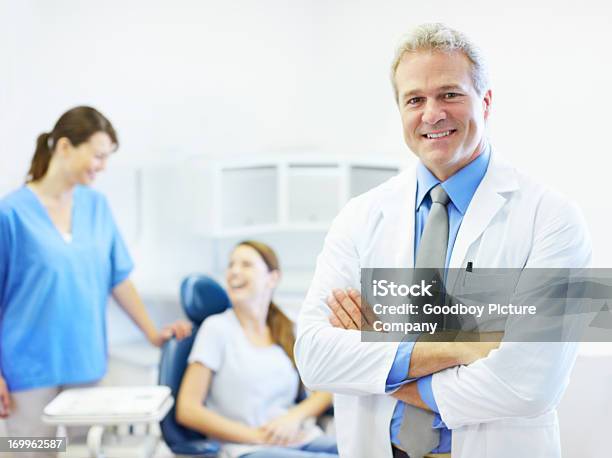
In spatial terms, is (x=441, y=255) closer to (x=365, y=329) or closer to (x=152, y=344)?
(x=365, y=329)

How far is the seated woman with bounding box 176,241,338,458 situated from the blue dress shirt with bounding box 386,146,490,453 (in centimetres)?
82

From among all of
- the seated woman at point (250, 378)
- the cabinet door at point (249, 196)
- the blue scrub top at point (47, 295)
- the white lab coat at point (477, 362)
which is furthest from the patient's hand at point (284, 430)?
the cabinet door at point (249, 196)

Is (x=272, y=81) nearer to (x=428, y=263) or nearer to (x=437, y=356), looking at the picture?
(x=428, y=263)

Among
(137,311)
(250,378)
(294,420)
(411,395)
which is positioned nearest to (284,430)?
(294,420)

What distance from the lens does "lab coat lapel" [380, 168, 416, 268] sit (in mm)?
1556

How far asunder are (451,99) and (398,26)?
156cm

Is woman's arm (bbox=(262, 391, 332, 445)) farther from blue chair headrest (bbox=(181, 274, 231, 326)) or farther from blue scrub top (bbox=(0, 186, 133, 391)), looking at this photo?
blue scrub top (bbox=(0, 186, 133, 391))

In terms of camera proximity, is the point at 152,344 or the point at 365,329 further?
the point at 152,344

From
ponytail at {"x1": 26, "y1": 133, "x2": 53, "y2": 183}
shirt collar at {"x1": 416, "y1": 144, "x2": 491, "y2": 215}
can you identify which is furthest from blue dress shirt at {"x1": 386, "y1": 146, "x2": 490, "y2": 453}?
ponytail at {"x1": 26, "y1": 133, "x2": 53, "y2": 183}

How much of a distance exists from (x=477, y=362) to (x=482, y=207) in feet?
1.04

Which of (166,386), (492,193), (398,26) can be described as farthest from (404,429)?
(398,26)

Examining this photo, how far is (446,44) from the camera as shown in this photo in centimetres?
146

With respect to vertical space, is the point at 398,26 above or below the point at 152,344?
above

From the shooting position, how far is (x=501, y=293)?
57.1 inches
